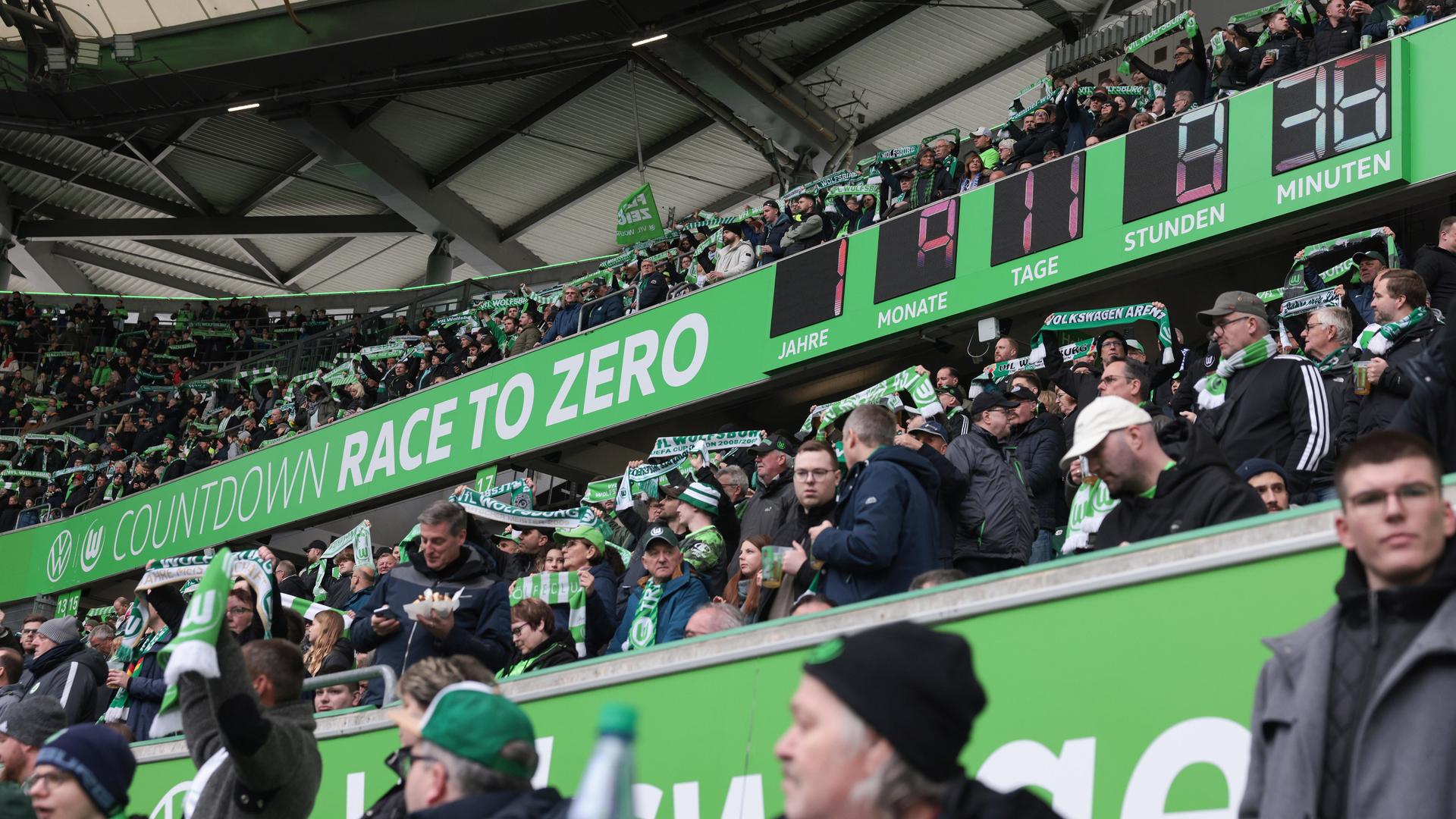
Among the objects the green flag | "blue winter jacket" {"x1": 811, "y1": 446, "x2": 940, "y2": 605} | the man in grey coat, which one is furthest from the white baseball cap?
the green flag

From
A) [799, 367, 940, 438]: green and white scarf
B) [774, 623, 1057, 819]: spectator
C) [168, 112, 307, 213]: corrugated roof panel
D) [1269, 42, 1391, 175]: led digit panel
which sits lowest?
[774, 623, 1057, 819]: spectator

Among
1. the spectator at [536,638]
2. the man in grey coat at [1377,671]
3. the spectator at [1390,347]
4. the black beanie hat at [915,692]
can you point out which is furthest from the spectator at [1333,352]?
the black beanie hat at [915,692]

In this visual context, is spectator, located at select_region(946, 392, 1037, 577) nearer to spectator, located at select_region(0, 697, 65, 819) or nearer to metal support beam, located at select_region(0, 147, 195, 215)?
spectator, located at select_region(0, 697, 65, 819)

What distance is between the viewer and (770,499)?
24.3 feet

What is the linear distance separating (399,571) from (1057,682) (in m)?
3.20

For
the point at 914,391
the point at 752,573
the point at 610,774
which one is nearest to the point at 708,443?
the point at 914,391

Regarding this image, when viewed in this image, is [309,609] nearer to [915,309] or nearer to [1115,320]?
[1115,320]

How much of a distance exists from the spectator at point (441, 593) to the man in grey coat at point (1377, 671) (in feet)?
11.7

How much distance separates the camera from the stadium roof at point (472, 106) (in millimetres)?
19828

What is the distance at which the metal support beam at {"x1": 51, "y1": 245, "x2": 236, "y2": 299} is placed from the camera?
3133 centimetres

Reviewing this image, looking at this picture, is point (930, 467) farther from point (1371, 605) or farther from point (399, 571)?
point (1371, 605)

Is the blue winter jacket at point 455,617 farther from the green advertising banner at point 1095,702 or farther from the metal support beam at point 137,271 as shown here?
the metal support beam at point 137,271

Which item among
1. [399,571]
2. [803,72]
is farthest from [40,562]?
[399,571]

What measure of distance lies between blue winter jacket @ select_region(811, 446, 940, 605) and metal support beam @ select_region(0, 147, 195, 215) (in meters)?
24.9
